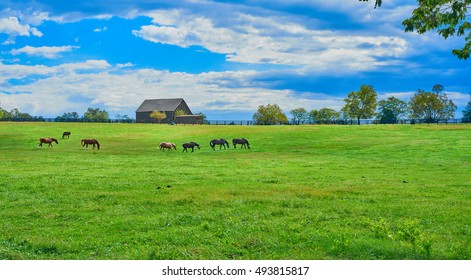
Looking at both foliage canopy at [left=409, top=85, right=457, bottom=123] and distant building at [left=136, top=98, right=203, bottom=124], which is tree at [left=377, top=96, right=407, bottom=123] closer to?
foliage canopy at [left=409, top=85, right=457, bottom=123]

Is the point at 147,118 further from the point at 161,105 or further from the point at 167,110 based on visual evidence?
the point at 167,110

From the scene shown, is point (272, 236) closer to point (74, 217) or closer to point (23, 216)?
point (74, 217)

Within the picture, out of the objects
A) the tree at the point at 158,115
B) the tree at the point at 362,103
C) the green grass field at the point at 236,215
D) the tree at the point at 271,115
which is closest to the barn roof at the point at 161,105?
the tree at the point at 158,115

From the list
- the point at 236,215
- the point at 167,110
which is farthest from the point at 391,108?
the point at 236,215

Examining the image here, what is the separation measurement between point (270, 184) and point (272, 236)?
12629 millimetres

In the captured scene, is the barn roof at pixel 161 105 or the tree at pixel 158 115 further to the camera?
the barn roof at pixel 161 105

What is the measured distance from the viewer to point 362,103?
16025 centimetres

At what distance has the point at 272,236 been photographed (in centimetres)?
1288

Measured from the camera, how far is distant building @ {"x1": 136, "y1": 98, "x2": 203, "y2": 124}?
7160 inches

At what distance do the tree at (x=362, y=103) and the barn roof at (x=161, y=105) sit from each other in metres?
69.3

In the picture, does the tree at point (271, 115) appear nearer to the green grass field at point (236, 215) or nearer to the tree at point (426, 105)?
the tree at point (426, 105)

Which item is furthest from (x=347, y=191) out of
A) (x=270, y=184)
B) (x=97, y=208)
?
(x=97, y=208)

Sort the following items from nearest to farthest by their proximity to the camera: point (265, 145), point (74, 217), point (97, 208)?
point (74, 217), point (97, 208), point (265, 145)

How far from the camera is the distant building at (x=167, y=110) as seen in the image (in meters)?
182
